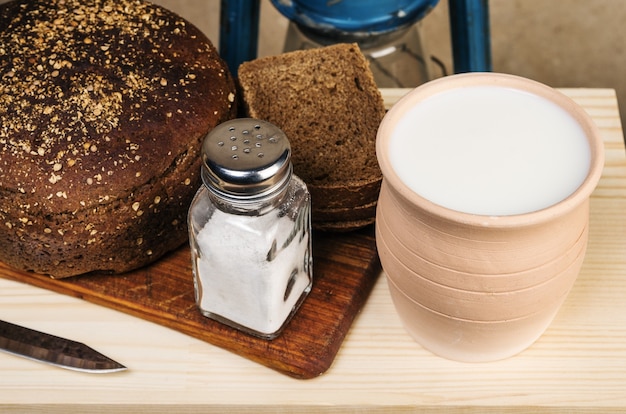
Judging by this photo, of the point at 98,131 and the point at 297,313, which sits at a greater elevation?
the point at 98,131

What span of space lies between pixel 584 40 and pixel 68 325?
151 centimetres

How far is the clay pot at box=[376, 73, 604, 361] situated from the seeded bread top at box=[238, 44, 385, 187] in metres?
0.15

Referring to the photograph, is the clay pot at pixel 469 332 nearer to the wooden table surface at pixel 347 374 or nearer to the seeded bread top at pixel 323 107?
the wooden table surface at pixel 347 374

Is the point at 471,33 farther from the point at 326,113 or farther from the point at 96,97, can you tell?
the point at 96,97

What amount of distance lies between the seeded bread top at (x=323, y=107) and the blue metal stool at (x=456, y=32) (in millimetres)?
342

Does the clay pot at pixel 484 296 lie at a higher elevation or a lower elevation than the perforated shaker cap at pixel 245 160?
lower

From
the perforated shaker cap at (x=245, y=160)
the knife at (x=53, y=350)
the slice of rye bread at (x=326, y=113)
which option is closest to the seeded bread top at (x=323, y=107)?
the slice of rye bread at (x=326, y=113)

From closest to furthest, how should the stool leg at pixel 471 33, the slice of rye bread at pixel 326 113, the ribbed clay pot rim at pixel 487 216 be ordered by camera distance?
the ribbed clay pot rim at pixel 487 216 → the slice of rye bread at pixel 326 113 → the stool leg at pixel 471 33

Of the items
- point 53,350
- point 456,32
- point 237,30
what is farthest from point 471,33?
point 53,350

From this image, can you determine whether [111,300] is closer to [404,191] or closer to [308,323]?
[308,323]

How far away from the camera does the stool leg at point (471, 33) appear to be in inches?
49.3

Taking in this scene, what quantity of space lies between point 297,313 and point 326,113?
23cm

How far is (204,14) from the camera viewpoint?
200 centimetres

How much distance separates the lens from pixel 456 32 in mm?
1296
